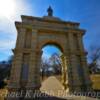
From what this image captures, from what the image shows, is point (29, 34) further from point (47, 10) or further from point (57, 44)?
point (47, 10)

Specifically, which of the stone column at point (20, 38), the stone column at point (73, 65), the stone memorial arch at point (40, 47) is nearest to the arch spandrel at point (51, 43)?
the stone memorial arch at point (40, 47)

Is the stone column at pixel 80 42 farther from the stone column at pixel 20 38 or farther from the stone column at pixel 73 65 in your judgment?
the stone column at pixel 20 38

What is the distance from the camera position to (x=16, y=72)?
1156 centimetres

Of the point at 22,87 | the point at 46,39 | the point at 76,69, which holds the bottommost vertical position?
the point at 22,87

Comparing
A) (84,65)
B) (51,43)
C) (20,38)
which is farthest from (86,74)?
(20,38)

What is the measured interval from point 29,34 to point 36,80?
5.73 meters

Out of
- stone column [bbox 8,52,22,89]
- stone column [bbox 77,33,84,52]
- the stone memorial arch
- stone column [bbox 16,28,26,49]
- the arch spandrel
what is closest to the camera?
stone column [bbox 8,52,22,89]

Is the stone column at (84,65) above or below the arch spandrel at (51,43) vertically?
below

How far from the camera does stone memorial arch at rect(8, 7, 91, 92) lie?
11.7 m

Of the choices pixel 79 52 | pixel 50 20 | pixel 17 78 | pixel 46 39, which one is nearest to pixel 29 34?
pixel 46 39

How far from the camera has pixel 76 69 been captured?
513 inches

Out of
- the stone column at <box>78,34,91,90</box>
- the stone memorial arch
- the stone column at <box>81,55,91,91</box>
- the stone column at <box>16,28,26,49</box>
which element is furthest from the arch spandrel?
the stone column at <box>81,55,91,91</box>

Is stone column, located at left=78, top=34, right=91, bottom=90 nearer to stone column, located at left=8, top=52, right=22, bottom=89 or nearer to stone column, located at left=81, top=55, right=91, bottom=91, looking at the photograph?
stone column, located at left=81, top=55, right=91, bottom=91

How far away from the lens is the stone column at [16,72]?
35.7ft
